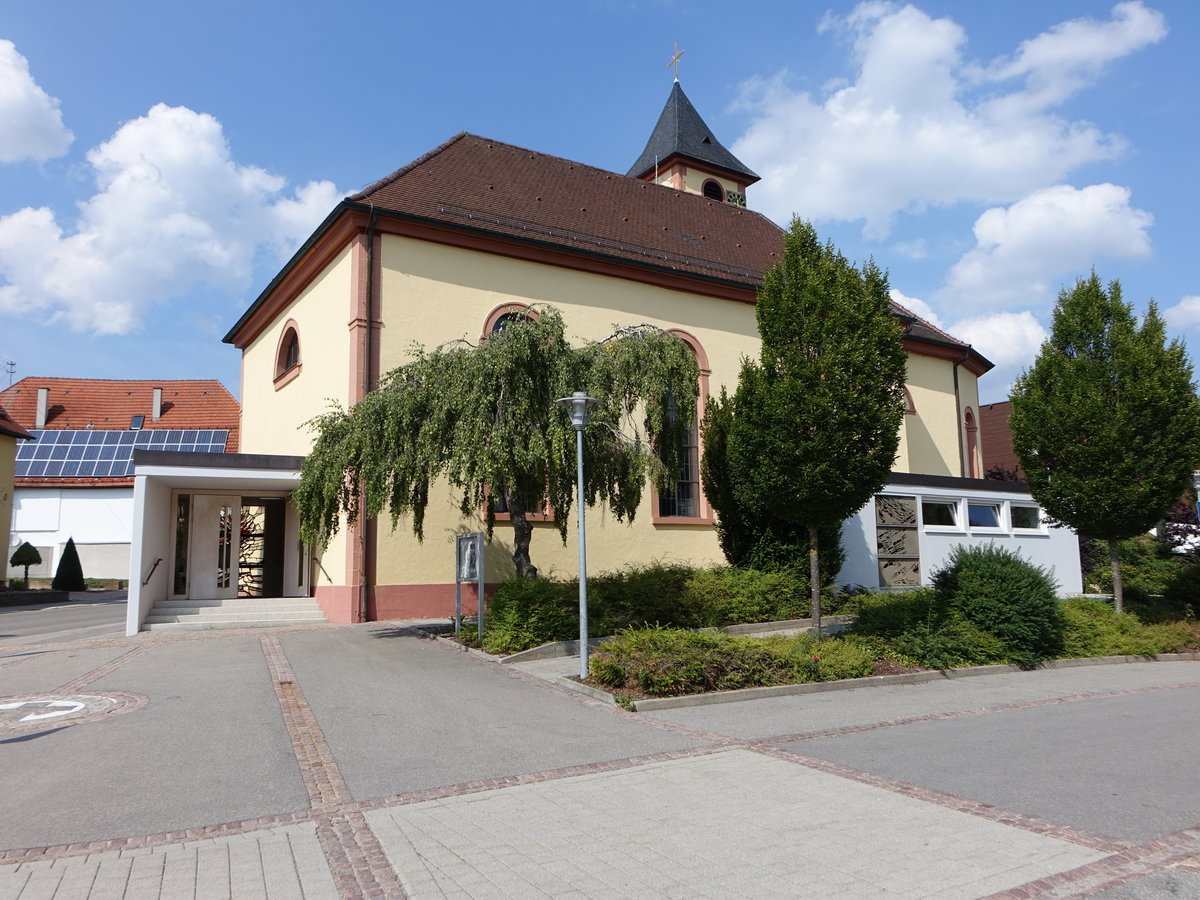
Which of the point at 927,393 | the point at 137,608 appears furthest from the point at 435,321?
the point at 927,393

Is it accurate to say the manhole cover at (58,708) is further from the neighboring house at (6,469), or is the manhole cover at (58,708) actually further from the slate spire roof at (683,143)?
the slate spire roof at (683,143)

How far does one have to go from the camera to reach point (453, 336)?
56.2 ft

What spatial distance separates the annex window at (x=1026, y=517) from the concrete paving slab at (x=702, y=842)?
18.6 meters

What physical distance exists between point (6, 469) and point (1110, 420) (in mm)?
32456

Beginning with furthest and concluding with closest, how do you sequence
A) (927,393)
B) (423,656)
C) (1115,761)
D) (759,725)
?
(927,393), (423,656), (759,725), (1115,761)

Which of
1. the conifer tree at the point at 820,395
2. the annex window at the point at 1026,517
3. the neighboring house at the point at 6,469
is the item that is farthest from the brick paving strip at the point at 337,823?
the neighboring house at the point at 6,469

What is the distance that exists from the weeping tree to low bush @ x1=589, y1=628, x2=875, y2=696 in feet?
9.21

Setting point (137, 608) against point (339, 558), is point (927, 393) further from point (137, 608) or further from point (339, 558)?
point (137, 608)

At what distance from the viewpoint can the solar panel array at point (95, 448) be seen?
35625 millimetres

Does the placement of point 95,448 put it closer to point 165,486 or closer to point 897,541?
point 165,486

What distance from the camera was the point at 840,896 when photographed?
12.7 feet

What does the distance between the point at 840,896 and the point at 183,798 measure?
13.1ft

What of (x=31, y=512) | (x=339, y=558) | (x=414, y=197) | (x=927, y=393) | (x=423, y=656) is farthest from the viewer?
(x=31, y=512)

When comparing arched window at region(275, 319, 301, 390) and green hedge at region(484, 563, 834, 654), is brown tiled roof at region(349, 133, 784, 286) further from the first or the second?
green hedge at region(484, 563, 834, 654)
